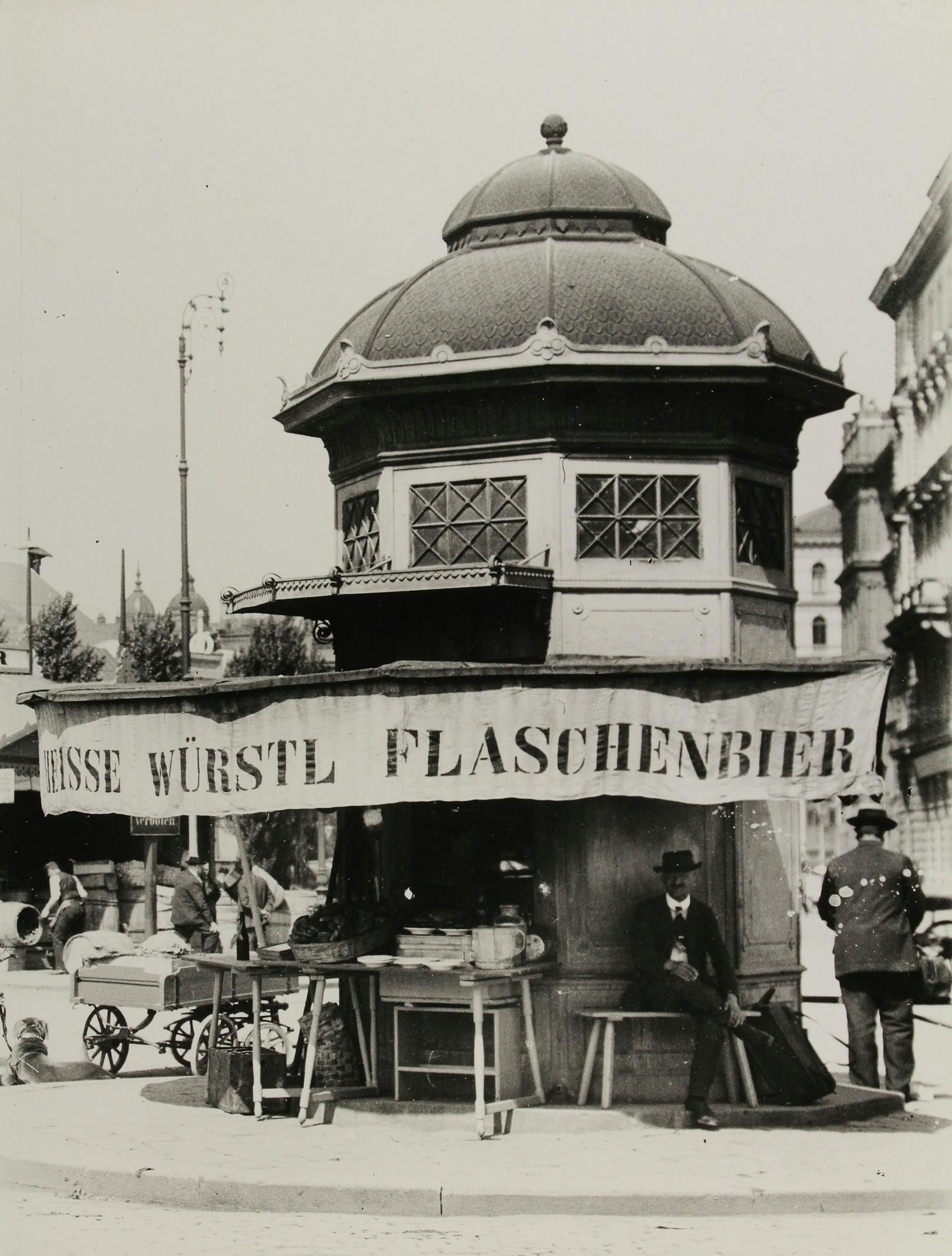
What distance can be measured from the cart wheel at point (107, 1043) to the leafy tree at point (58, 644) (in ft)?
132

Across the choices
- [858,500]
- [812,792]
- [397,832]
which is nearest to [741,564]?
[812,792]

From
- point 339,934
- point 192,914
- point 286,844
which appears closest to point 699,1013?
point 339,934

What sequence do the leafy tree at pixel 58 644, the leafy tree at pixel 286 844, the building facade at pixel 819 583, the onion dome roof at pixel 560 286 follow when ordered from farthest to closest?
1. the building facade at pixel 819 583
2. the leafy tree at pixel 58 644
3. the leafy tree at pixel 286 844
4. the onion dome roof at pixel 560 286

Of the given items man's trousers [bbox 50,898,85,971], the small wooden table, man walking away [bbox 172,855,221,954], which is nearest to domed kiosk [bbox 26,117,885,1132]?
the small wooden table

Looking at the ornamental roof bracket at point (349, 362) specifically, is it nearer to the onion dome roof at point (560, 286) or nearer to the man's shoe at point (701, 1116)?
the onion dome roof at point (560, 286)

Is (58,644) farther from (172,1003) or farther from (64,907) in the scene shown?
(172,1003)

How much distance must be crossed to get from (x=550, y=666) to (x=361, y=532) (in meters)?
2.80

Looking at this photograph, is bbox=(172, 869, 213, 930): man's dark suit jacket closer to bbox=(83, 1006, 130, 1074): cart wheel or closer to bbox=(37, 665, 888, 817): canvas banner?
bbox=(83, 1006, 130, 1074): cart wheel

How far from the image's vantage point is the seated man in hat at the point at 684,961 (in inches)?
464

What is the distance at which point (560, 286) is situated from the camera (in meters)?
13.0

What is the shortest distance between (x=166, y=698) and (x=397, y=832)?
1945mm

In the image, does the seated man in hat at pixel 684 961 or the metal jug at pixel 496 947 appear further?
the metal jug at pixel 496 947

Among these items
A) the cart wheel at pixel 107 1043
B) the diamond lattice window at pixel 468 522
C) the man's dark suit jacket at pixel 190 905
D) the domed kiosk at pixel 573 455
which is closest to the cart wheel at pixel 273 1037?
the cart wheel at pixel 107 1043

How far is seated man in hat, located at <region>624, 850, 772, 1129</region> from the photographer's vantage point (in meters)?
11.8
